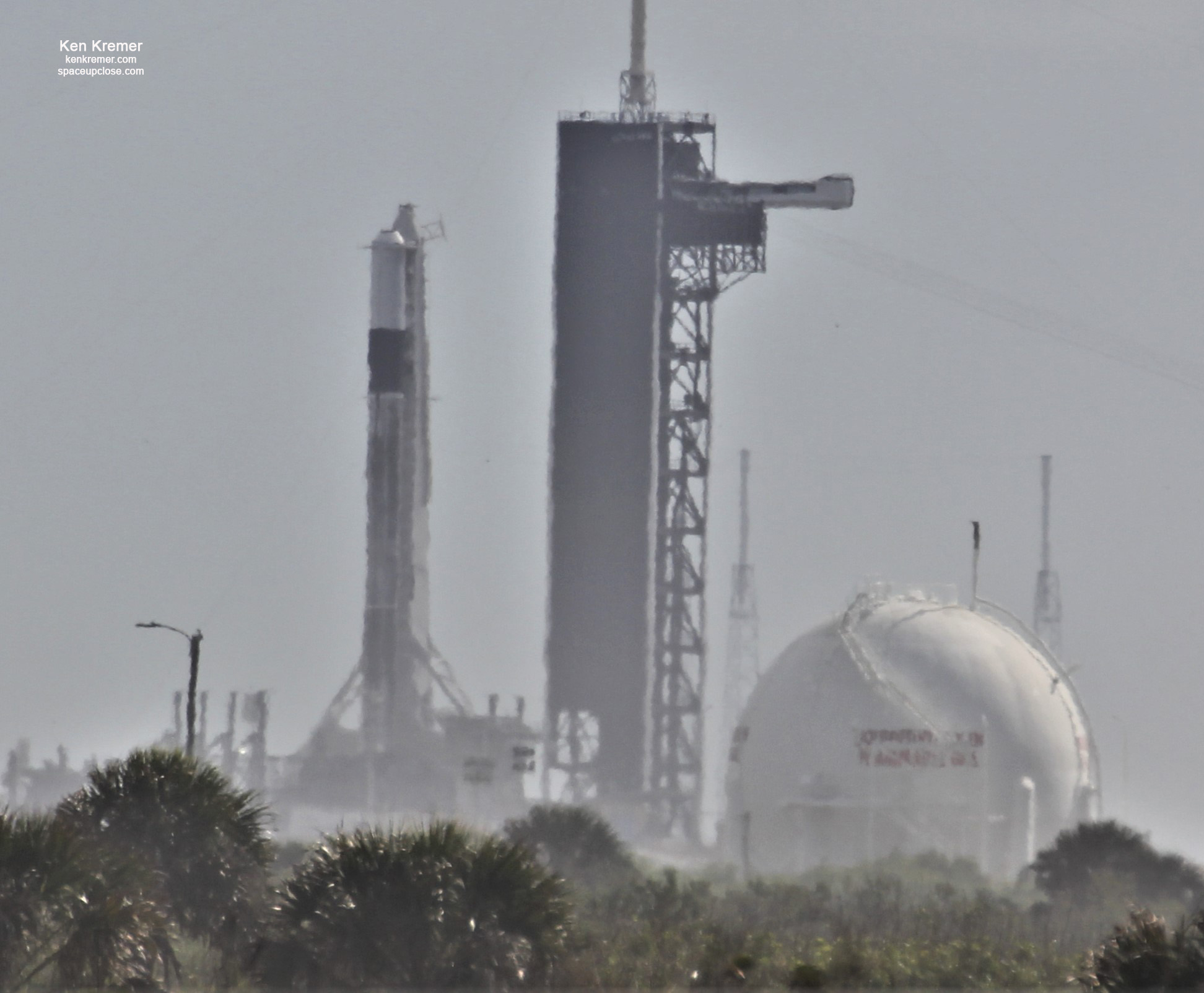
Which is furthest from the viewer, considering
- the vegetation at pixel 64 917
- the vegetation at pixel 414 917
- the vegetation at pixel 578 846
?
the vegetation at pixel 578 846

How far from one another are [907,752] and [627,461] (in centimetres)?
2969

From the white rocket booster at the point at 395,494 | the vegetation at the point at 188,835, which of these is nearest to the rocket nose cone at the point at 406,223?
the white rocket booster at the point at 395,494

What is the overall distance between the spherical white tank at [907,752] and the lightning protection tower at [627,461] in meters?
22.5

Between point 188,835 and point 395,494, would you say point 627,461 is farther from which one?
point 188,835

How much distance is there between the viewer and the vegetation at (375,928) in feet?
→ 94.5

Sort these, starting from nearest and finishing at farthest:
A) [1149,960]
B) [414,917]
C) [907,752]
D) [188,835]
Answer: [1149,960] < [414,917] < [188,835] < [907,752]

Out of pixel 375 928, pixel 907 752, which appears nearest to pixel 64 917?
pixel 375 928

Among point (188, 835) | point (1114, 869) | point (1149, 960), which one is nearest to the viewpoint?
point (1149, 960)

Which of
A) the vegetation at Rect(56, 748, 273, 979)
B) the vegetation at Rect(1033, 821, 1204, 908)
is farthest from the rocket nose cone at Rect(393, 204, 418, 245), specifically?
the vegetation at Rect(56, 748, 273, 979)

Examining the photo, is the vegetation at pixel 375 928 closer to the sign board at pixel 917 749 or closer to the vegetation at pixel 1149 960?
the vegetation at pixel 1149 960

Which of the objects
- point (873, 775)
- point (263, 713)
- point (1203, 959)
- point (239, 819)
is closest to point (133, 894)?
point (239, 819)

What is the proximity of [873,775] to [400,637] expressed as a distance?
40451 millimetres

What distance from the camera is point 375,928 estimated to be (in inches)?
1166

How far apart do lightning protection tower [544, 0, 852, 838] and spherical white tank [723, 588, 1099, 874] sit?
886 inches
